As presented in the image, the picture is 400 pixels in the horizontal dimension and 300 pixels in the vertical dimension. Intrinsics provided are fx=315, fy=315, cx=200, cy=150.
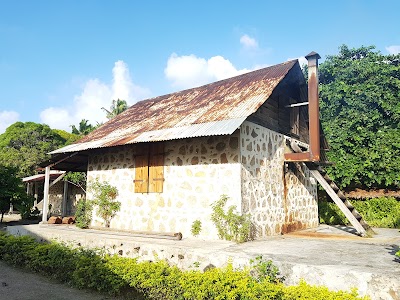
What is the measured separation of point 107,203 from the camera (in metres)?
10.1

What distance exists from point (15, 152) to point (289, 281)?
28108mm

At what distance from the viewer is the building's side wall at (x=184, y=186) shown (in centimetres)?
776

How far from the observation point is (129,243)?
7020mm

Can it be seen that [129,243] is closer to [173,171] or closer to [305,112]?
[173,171]

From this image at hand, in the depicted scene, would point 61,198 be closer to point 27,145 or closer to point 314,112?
point 27,145

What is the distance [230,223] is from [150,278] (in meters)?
2.44

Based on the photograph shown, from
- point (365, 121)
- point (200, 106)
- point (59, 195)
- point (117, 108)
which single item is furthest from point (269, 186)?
point (117, 108)

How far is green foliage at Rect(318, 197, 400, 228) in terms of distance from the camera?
12.8 m

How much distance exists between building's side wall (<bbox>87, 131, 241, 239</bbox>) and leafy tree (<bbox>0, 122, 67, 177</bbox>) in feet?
63.3

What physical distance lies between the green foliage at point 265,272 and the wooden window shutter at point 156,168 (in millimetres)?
4399

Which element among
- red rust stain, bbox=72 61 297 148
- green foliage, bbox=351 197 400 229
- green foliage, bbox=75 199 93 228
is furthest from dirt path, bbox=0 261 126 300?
green foliage, bbox=351 197 400 229

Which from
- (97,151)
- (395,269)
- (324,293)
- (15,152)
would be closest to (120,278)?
(324,293)

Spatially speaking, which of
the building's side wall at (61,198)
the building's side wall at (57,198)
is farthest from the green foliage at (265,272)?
the building's side wall at (57,198)

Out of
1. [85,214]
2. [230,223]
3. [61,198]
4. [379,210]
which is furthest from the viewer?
[61,198]
